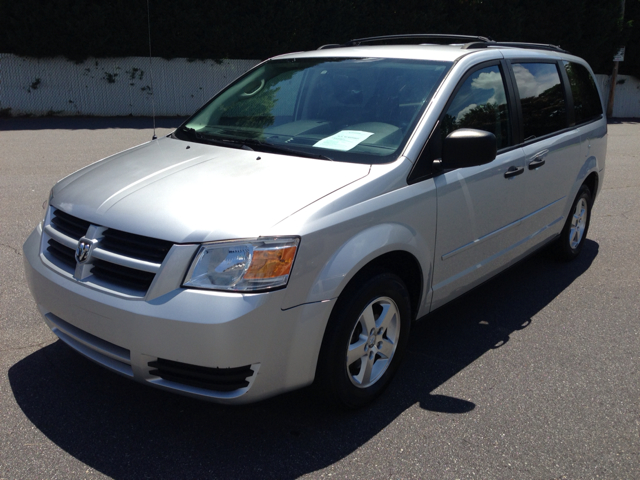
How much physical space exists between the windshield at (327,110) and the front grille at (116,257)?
107cm

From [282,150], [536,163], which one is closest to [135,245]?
[282,150]

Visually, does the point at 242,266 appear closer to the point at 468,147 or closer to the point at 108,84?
the point at 468,147

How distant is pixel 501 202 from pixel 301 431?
6.51 ft

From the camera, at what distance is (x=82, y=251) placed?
286 centimetres

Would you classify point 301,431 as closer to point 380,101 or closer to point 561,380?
point 561,380

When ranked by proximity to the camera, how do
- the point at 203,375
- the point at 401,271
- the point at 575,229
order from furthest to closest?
the point at 575,229 → the point at 401,271 → the point at 203,375

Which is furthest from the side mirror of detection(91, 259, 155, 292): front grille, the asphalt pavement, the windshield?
detection(91, 259, 155, 292): front grille

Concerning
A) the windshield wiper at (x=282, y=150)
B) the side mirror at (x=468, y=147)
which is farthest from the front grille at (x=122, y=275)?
the side mirror at (x=468, y=147)

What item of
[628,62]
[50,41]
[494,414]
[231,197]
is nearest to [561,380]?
[494,414]

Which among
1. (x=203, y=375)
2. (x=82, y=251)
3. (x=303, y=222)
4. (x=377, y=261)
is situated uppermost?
(x=303, y=222)

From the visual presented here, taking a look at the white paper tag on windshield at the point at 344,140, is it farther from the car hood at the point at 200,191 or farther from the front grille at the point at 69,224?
the front grille at the point at 69,224

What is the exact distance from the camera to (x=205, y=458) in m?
2.81

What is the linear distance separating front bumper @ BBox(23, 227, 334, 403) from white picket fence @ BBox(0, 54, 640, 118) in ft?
54.2

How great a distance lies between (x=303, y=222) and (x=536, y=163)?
235cm
